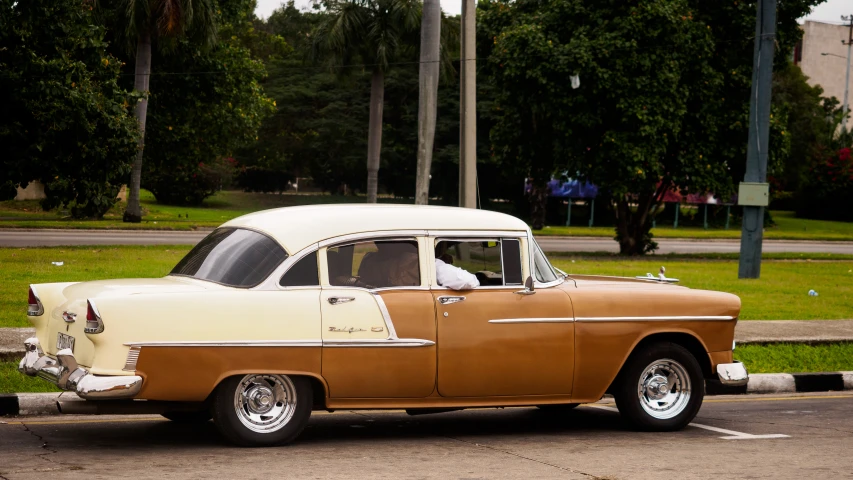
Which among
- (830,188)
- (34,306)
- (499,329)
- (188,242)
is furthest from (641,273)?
(830,188)

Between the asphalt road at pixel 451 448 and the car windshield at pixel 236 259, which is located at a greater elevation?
the car windshield at pixel 236 259

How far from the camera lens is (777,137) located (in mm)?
29203

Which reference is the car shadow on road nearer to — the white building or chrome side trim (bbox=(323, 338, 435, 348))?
chrome side trim (bbox=(323, 338, 435, 348))

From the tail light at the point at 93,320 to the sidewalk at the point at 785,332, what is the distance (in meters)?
4.41

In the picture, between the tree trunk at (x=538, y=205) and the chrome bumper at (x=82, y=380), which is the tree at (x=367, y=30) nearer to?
the tree trunk at (x=538, y=205)

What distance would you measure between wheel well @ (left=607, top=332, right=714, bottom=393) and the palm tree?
24.1 metres

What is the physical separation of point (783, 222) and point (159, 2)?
4178 centimetres

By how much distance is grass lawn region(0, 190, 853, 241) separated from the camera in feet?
119

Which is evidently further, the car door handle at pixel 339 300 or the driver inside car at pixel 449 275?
the driver inside car at pixel 449 275

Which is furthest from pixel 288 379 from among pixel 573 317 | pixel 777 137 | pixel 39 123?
pixel 777 137

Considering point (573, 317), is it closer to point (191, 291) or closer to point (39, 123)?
point (191, 291)

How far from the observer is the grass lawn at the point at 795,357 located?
1174 centimetres

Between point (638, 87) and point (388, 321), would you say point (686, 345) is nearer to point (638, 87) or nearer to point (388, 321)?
point (388, 321)

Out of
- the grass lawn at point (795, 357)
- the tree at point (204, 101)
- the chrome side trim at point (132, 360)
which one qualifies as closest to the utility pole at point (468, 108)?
the grass lawn at point (795, 357)
